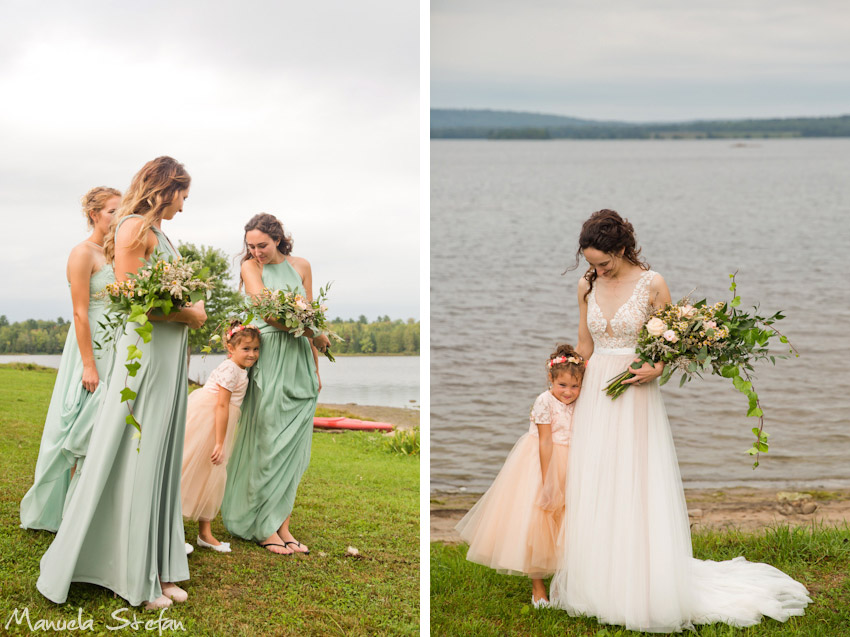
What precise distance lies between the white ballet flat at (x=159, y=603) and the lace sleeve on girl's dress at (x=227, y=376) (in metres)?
1.15

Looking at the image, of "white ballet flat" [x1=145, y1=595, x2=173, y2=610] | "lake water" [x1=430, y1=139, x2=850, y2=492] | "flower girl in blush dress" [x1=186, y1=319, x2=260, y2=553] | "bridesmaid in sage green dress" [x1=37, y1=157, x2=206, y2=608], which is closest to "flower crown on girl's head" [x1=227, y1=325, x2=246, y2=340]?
"flower girl in blush dress" [x1=186, y1=319, x2=260, y2=553]

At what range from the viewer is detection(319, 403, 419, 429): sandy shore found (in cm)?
592

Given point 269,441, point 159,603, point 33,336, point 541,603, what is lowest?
point 541,603

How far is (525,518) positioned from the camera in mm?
4176


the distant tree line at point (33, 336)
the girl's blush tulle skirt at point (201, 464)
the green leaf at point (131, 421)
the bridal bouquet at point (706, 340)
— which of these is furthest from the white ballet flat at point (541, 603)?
the distant tree line at point (33, 336)

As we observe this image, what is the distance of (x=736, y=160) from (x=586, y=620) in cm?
3341

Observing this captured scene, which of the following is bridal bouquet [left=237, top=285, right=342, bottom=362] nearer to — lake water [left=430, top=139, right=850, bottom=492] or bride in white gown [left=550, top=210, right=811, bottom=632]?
bride in white gown [left=550, top=210, right=811, bottom=632]

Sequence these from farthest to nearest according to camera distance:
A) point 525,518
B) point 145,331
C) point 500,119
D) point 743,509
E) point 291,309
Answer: point 500,119
point 743,509
point 291,309
point 525,518
point 145,331

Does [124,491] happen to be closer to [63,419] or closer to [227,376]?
[63,419]

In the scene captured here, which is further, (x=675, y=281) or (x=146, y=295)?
(x=675, y=281)

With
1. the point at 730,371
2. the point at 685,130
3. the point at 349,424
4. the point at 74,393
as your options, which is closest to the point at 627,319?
the point at 730,371

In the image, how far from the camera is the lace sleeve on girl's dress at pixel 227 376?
4.59 metres

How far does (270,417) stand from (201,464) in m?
0.44

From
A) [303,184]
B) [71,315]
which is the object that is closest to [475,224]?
[303,184]
